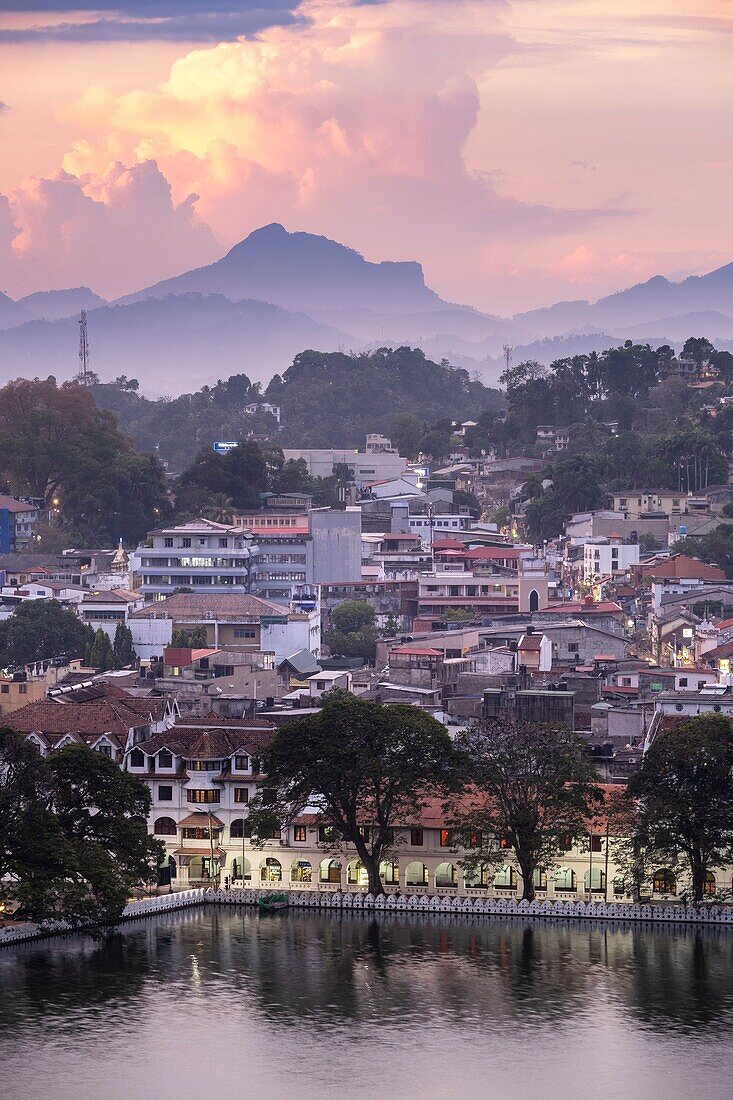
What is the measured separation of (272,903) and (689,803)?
971 centimetres

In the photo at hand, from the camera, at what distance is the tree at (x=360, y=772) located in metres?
49.6

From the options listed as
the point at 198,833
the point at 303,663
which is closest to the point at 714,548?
the point at 303,663

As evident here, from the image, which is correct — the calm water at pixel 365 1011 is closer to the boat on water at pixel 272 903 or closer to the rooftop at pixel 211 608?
the boat on water at pixel 272 903

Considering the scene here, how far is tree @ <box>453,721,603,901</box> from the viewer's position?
49.1 meters

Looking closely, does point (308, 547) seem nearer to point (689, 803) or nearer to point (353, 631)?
point (353, 631)

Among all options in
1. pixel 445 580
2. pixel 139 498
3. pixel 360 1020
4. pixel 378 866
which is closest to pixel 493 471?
pixel 139 498

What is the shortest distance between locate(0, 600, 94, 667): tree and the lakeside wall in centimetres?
3631

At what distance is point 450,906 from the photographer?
1932 inches

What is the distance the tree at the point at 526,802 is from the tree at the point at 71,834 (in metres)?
7.43

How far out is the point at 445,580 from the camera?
101m

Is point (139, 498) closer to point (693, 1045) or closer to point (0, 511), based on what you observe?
point (0, 511)

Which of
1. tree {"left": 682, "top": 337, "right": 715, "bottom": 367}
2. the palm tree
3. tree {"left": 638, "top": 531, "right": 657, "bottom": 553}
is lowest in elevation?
tree {"left": 638, "top": 531, "right": 657, "bottom": 553}

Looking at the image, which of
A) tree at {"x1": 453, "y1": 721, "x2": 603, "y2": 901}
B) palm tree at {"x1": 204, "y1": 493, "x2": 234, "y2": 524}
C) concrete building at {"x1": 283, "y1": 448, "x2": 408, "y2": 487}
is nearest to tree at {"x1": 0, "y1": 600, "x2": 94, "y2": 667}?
palm tree at {"x1": 204, "y1": 493, "x2": 234, "y2": 524}

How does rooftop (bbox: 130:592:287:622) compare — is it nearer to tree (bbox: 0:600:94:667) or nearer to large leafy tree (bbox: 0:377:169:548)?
tree (bbox: 0:600:94:667)
